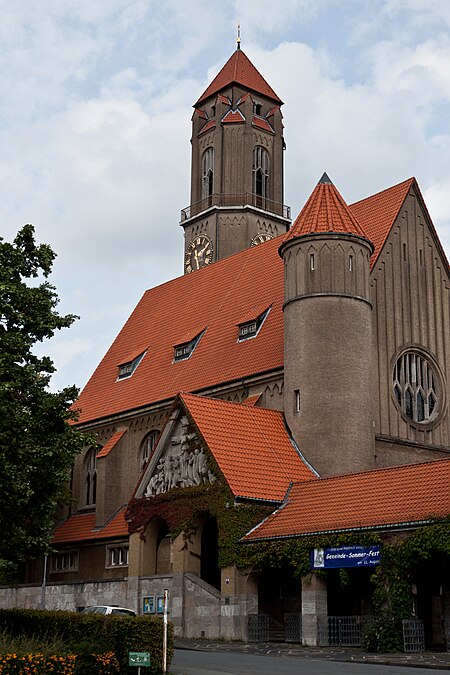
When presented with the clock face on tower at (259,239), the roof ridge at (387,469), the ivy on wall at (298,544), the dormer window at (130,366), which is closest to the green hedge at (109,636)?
the ivy on wall at (298,544)

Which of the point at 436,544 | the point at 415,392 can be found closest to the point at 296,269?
the point at 415,392

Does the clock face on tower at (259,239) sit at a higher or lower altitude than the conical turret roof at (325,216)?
higher

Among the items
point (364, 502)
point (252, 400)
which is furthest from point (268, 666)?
point (252, 400)

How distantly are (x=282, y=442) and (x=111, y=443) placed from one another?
13386 millimetres

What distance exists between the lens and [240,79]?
68438mm

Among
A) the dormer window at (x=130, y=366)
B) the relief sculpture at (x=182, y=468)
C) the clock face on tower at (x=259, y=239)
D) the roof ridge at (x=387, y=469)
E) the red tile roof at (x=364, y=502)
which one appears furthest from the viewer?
the clock face on tower at (x=259, y=239)

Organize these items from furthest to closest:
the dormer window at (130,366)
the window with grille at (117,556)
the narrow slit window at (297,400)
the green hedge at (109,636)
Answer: the dormer window at (130,366)
the window with grille at (117,556)
the narrow slit window at (297,400)
the green hedge at (109,636)

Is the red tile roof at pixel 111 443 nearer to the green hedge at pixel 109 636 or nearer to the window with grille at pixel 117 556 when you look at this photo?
the window with grille at pixel 117 556

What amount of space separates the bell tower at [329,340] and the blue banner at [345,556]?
661cm

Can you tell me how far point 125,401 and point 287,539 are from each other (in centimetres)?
1948

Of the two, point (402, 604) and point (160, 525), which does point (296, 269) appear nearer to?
point (160, 525)

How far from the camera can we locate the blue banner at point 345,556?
3009 cm

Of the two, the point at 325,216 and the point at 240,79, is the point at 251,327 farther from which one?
the point at 240,79

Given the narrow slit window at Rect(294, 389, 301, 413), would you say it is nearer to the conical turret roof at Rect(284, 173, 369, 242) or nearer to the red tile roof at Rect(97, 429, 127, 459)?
the conical turret roof at Rect(284, 173, 369, 242)
